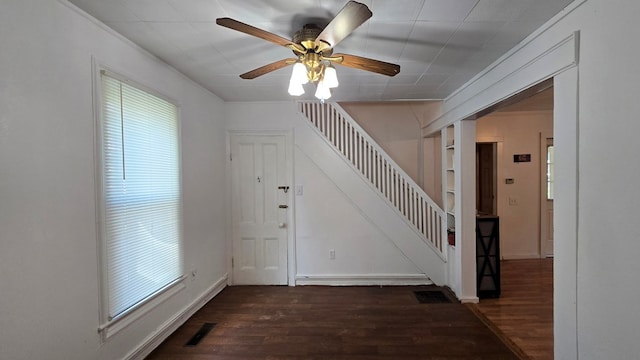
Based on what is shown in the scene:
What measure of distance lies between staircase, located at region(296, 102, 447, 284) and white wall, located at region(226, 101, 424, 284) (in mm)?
167

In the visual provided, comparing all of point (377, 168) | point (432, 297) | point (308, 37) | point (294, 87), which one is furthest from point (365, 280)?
point (308, 37)

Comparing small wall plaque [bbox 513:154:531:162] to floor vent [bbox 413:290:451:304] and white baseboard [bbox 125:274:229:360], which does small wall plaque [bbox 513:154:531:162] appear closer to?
floor vent [bbox 413:290:451:304]

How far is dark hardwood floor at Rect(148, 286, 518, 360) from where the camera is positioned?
2.17 metres

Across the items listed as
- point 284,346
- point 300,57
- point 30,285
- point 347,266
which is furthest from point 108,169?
point 347,266

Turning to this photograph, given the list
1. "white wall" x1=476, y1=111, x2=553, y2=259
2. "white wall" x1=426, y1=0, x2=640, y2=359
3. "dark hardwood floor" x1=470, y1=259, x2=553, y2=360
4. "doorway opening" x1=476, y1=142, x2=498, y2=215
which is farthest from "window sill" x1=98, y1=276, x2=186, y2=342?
"white wall" x1=476, y1=111, x2=553, y2=259

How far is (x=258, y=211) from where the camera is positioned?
355 centimetres

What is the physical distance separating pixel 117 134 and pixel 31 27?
692 millimetres

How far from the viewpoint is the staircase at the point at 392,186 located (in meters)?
3.49

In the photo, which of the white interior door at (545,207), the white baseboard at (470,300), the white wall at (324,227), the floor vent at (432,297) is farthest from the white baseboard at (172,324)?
the white interior door at (545,207)

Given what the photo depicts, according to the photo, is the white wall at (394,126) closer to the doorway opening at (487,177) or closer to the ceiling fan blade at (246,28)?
the doorway opening at (487,177)

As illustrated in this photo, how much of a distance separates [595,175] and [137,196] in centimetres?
293

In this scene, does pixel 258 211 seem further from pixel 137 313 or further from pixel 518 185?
pixel 518 185


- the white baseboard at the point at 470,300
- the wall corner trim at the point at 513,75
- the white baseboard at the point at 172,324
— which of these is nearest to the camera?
the wall corner trim at the point at 513,75

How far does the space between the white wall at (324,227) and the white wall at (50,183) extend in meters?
1.65
